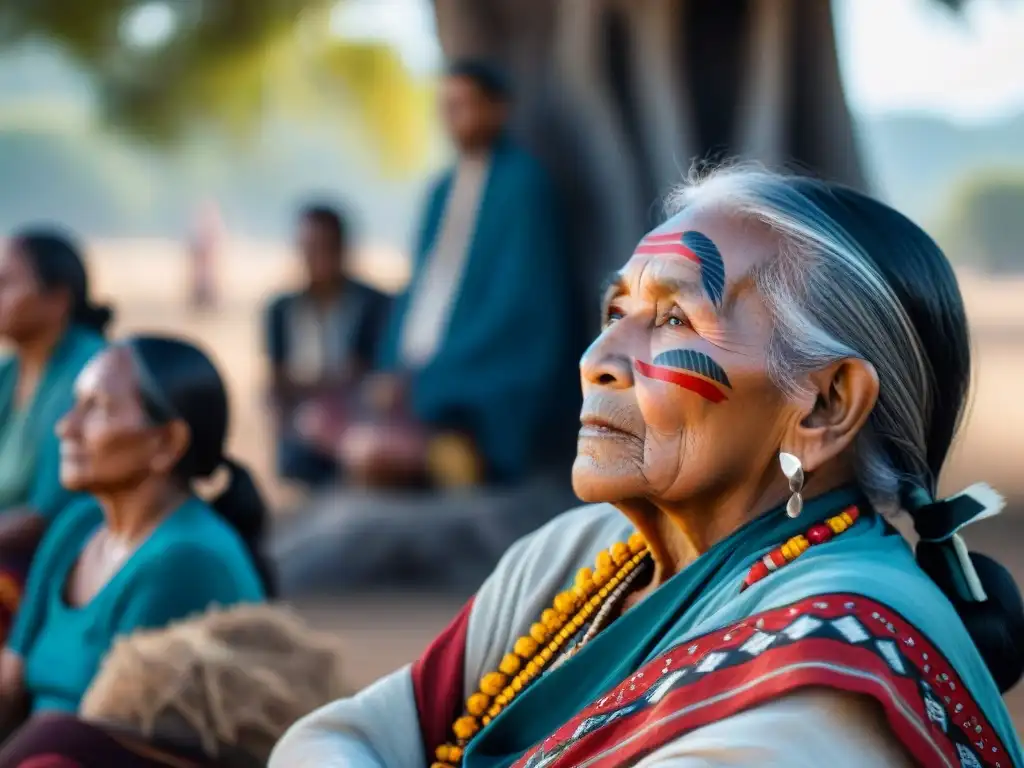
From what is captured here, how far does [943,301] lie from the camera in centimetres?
204

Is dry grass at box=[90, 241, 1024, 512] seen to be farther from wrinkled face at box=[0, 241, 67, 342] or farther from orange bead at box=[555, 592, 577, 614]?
orange bead at box=[555, 592, 577, 614]

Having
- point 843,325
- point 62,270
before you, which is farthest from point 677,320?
point 62,270

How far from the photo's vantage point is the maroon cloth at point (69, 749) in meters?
2.55

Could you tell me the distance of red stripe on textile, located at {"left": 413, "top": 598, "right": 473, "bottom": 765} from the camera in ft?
7.55

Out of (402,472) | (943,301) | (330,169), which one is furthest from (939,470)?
(330,169)

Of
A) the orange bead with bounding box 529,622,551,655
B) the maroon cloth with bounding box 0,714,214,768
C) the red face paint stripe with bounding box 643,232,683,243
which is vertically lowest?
the maroon cloth with bounding box 0,714,214,768

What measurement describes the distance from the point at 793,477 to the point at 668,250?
35 centimetres

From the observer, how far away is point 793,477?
1.95m

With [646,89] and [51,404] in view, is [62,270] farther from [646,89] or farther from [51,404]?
[646,89]

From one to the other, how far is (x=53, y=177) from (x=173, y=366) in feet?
49.8

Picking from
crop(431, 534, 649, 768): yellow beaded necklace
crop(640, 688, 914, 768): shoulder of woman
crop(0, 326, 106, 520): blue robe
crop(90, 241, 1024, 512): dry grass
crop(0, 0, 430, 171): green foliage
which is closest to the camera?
crop(640, 688, 914, 768): shoulder of woman

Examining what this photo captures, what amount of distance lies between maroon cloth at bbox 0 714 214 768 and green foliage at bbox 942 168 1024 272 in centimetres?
1174

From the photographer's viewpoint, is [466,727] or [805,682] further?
[466,727]

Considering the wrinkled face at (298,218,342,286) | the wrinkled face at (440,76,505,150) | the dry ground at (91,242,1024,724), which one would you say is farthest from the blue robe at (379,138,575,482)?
the wrinkled face at (298,218,342,286)
